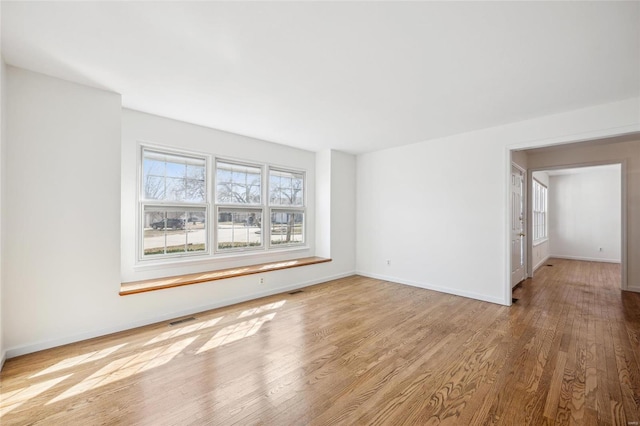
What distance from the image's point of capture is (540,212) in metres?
7.47

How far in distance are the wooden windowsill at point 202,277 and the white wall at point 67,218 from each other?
0.09 metres

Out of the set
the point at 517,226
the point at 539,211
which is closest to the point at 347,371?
the point at 517,226

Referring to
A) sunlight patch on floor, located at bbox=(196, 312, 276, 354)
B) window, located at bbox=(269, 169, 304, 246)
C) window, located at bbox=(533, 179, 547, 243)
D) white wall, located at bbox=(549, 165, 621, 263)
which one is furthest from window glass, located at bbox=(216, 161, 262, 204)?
white wall, located at bbox=(549, 165, 621, 263)

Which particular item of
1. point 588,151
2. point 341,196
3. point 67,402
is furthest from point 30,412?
point 588,151

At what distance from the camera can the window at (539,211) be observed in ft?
22.5

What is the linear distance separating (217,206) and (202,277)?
3.68 feet

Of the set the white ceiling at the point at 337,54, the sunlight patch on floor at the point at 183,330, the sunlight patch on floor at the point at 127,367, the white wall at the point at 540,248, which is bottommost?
the sunlight patch on floor at the point at 183,330

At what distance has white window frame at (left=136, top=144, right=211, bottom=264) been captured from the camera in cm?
353

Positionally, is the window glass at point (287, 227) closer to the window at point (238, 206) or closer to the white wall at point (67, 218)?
the window at point (238, 206)

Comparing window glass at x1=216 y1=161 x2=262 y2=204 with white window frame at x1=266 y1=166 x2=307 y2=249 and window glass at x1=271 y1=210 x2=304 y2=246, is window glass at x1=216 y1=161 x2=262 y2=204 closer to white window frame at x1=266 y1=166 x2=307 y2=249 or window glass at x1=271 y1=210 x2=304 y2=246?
white window frame at x1=266 y1=166 x2=307 y2=249

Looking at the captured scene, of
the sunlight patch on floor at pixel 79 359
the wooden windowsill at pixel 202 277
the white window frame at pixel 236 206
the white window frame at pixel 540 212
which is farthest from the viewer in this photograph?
the white window frame at pixel 540 212

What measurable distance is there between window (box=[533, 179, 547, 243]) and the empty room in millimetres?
1813

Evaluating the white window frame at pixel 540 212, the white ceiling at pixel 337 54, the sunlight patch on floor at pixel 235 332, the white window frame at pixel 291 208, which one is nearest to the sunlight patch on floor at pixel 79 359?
the sunlight patch on floor at pixel 235 332

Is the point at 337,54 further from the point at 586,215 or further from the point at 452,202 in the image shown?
the point at 586,215
